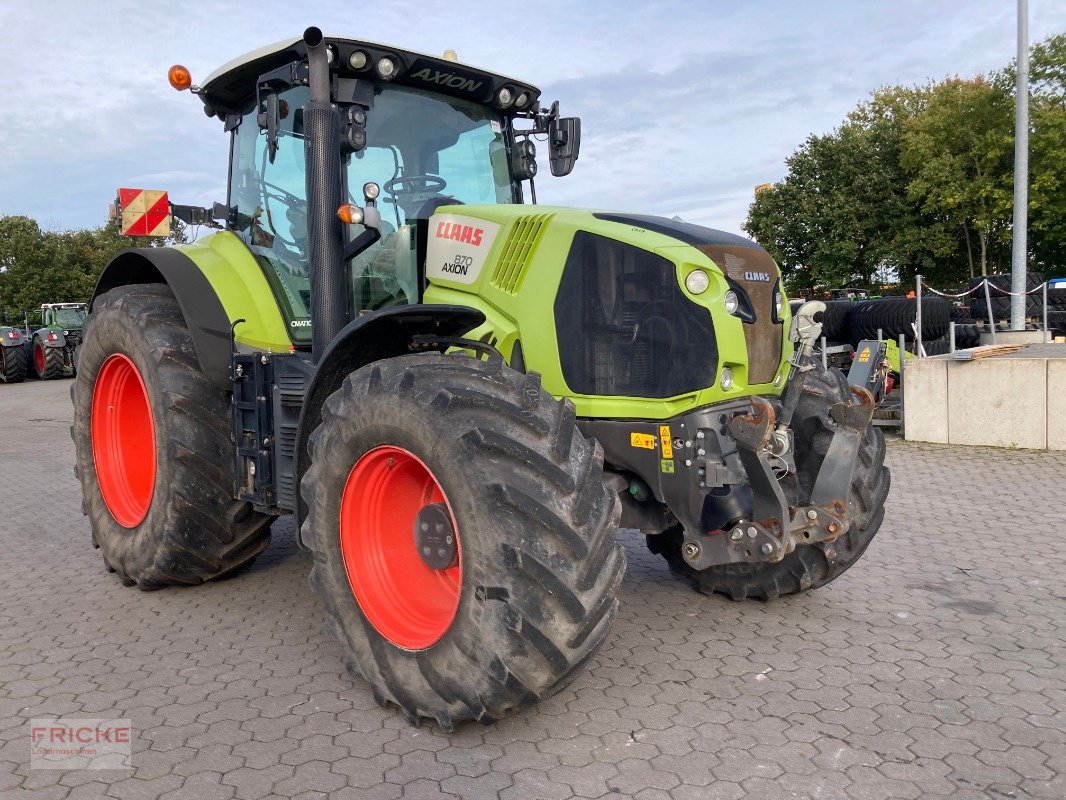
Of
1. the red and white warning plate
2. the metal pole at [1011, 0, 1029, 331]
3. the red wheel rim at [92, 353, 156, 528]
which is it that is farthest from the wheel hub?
the metal pole at [1011, 0, 1029, 331]

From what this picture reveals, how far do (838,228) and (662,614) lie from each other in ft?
119

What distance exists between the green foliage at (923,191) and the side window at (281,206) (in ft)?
111

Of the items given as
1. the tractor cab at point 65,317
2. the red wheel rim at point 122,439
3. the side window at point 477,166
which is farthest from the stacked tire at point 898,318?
the tractor cab at point 65,317

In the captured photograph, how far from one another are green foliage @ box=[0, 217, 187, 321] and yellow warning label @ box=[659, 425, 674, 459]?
4890 centimetres

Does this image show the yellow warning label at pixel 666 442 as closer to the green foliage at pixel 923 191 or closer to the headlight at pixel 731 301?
the headlight at pixel 731 301

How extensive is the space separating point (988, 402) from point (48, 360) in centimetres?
2364

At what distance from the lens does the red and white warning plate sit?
6.75 metres

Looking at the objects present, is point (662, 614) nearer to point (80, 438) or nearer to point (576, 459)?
point (576, 459)

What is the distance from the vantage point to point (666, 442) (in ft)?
11.6

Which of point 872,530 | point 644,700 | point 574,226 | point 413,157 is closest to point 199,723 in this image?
point 644,700

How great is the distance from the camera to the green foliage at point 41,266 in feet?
155

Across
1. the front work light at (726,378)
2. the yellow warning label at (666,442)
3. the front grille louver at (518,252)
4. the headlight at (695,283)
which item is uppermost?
the front grille louver at (518,252)

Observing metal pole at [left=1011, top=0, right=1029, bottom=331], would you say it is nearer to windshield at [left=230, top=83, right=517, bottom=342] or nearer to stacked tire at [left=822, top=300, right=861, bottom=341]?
stacked tire at [left=822, top=300, right=861, bottom=341]

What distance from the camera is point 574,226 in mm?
3674
